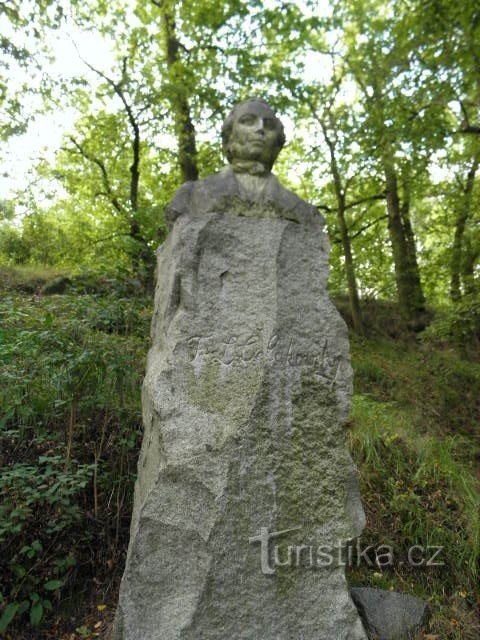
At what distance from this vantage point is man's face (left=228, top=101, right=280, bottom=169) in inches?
131

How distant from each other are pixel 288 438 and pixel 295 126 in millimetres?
9597

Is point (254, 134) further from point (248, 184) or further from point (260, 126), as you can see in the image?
point (248, 184)

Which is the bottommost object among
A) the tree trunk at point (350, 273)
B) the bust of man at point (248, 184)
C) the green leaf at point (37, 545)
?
the green leaf at point (37, 545)

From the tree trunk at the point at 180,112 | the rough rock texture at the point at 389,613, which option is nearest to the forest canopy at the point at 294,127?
the tree trunk at the point at 180,112

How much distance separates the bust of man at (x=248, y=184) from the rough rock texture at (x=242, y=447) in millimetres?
57

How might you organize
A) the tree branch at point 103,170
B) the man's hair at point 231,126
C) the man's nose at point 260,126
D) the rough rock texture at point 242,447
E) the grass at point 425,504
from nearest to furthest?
the rough rock texture at point 242,447 → the man's nose at point 260,126 → the man's hair at point 231,126 → the grass at point 425,504 → the tree branch at point 103,170

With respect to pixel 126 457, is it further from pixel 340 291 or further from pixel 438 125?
pixel 340 291

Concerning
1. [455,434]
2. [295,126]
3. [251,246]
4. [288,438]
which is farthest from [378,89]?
[288,438]

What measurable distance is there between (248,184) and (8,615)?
295cm

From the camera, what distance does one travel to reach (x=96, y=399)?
426 centimetres

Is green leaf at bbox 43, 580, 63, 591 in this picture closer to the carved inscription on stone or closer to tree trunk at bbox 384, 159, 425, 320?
the carved inscription on stone

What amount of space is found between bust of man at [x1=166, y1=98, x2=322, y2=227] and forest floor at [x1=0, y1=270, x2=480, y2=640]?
152 cm

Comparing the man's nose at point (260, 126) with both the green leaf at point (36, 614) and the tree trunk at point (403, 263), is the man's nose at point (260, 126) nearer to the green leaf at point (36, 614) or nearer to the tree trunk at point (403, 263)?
the green leaf at point (36, 614)

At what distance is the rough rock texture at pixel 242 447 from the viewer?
8.50ft
